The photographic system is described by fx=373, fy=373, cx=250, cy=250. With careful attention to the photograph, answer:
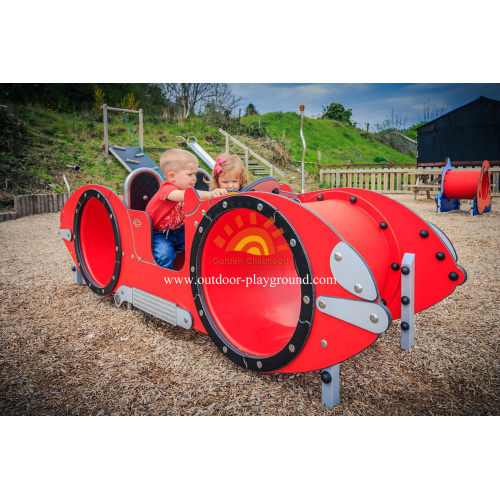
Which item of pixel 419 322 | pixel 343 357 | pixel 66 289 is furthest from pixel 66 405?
pixel 419 322

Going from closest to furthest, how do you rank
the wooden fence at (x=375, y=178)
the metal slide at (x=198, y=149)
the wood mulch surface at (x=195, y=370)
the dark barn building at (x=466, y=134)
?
1. the wood mulch surface at (x=195, y=370)
2. the wooden fence at (x=375, y=178)
3. the metal slide at (x=198, y=149)
4. the dark barn building at (x=466, y=134)

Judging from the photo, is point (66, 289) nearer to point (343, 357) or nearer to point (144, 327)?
point (144, 327)

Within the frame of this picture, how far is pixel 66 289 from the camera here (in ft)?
8.93

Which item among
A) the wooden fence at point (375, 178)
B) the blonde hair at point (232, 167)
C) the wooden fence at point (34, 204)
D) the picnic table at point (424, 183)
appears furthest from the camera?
the wooden fence at point (375, 178)

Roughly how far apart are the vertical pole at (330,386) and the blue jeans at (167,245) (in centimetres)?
104

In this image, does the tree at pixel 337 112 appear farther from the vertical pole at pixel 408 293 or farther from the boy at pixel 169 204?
the vertical pole at pixel 408 293

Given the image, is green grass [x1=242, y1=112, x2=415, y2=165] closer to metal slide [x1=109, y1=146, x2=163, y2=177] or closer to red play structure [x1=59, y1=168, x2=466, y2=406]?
metal slide [x1=109, y1=146, x2=163, y2=177]

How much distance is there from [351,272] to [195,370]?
866 millimetres

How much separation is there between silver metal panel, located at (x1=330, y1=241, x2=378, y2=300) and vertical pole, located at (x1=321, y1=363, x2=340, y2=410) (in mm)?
331

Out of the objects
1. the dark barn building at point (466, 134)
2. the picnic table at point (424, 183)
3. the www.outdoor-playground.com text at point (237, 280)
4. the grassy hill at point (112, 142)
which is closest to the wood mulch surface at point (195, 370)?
the www.outdoor-playground.com text at point (237, 280)

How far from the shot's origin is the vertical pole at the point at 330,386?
4.19ft

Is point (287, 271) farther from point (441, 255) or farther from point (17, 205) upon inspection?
point (17, 205)

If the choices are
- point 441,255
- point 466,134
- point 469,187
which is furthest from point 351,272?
point 466,134

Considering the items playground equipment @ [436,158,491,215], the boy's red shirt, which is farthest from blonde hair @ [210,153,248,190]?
playground equipment @ [436,158,491,215]
